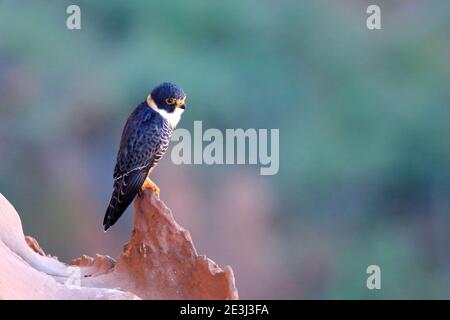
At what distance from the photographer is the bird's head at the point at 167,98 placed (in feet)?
10.2

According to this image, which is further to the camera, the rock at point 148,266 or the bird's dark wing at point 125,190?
A: the bird's dark wing at point 125,190

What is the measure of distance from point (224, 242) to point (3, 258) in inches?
143

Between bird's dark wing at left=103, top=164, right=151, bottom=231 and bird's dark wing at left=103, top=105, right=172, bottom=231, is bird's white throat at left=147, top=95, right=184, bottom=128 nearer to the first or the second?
bird's dark wing at left=103, top=105, right=172, bottom=231

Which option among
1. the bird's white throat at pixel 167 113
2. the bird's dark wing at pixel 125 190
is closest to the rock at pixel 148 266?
the bird's dark wing at pixel 125 190

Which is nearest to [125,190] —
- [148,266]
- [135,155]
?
[135,155]

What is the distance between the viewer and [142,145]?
3080mm

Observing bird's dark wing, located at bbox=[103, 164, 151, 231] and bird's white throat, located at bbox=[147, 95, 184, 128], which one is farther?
bird's white throat, located at bbox=[147, 95, 184, 128]

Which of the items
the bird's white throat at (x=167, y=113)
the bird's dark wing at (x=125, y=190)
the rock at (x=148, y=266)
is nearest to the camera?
the rock at (x=148, y=266)

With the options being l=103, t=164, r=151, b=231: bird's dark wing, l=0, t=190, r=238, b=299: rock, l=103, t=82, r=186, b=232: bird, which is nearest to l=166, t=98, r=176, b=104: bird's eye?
l=103, t=82, r=186, b=232: bird

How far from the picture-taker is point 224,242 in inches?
239

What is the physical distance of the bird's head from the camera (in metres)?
3.10

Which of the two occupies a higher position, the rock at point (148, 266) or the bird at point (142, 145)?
the bird at point (142, 145)

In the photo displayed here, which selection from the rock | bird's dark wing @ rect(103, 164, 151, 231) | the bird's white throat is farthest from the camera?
the bird's white throat

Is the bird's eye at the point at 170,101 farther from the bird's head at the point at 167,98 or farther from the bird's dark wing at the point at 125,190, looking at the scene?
the bird's dark wing at the point at 125,190
